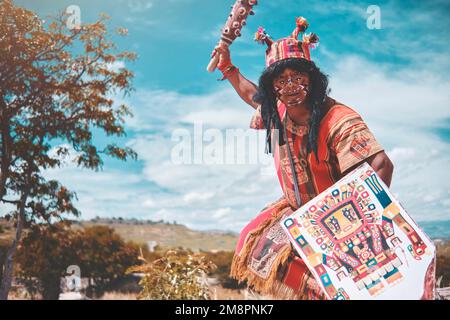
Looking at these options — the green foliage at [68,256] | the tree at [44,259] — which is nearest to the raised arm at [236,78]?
the green foliage at [68,256]

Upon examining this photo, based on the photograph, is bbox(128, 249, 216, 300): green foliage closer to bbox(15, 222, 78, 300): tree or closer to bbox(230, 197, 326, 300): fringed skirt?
bbox(230, 197, 326, 300): fringed skirt

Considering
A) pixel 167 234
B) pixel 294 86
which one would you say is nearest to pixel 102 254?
pixel 167 234

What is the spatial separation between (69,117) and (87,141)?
415 mm

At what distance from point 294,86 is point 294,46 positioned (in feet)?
1.13

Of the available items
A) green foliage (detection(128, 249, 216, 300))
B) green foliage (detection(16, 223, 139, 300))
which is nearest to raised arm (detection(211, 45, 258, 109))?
green foliage (detection(128, 249, 216, 300))

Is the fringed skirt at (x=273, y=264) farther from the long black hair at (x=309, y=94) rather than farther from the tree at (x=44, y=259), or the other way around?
the tree at (x=44, y=259)

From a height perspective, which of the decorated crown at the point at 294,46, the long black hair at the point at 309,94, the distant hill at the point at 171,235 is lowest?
the distant hill at the point at 171,235

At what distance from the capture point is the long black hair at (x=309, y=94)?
14.0 ft

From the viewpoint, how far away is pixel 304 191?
4.36m

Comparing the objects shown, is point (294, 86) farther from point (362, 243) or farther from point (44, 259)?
point (44, 259)

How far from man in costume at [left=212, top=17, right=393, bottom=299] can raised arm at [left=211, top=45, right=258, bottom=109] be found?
0.23 m

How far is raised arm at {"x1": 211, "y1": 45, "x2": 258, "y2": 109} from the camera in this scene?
4.77m
